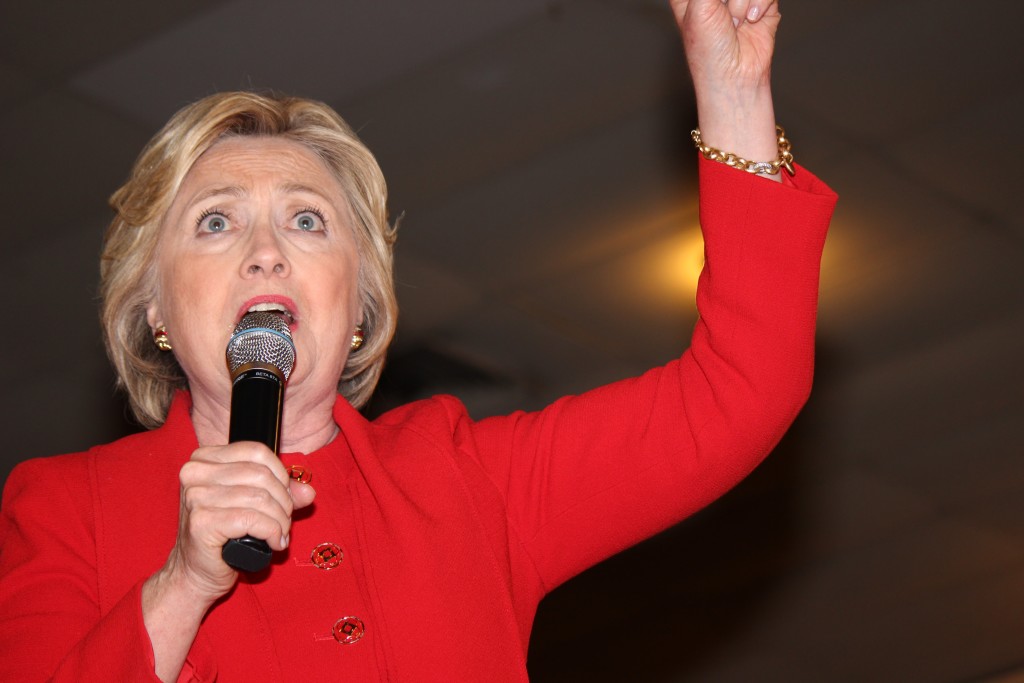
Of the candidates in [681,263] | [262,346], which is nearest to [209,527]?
[262,346]

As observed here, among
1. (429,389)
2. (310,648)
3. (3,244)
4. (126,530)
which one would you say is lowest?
(310,648)

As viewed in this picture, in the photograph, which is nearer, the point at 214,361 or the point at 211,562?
the point at 211,562

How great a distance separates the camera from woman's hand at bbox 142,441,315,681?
1291mm

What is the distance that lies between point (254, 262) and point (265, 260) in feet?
0.05

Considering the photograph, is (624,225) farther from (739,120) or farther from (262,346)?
(262,346)

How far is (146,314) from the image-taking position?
2.16 m

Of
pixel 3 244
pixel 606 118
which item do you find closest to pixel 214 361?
pixel 606 118

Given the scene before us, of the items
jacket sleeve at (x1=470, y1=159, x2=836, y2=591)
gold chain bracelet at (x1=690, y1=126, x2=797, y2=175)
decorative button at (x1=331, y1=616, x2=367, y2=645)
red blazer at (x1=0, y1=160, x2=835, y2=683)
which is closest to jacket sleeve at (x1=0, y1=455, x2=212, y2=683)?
red blazer at (x1=0, y1=160, x2=835, y2=683)

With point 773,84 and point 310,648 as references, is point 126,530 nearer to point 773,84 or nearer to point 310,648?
point 310,648

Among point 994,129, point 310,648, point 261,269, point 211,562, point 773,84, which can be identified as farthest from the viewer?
point 994,129

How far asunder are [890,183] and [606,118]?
980 mm

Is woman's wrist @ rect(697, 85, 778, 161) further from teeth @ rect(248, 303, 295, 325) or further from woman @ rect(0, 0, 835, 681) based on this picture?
teeth @ rect(248, 303, 295, 325)

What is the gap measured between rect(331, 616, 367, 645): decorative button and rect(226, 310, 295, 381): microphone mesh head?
11.8 inches

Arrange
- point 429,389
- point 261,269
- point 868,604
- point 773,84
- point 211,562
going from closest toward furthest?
point 211,562 → point 261,269 → point 773,84 → point 429,389 → point 868,604
